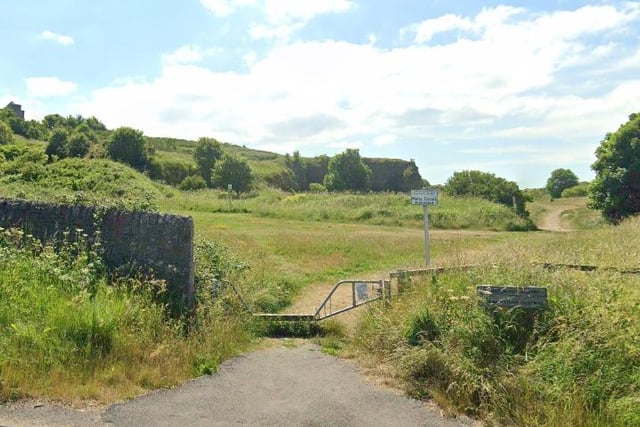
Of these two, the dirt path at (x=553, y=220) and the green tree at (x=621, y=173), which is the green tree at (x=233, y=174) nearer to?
the dirt path at (x=553, y=220)

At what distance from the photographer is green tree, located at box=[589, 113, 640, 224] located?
30859 millimetres

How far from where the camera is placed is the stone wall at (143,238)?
328 inches

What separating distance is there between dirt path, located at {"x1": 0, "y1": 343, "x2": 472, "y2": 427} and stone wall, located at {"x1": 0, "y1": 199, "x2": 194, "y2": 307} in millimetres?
1921

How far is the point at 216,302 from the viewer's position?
Answer: 850 cm

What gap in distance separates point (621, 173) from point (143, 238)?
1234 inches

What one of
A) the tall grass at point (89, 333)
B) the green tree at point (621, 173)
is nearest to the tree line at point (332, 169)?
the green tree at point (621, 173)

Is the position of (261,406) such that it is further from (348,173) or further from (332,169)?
(332,169)

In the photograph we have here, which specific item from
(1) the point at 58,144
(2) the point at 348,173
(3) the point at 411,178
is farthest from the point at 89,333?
(3) the point at 411,178

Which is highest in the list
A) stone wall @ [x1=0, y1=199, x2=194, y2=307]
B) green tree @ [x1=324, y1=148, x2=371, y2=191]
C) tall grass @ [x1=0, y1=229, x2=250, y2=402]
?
green tree @ [x1=324, y1=148, x2=371, y2=191]

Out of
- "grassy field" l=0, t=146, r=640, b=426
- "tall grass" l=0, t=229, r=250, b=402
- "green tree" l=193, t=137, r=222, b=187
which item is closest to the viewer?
"grassy field" l=0, t=146, r=640, b=426

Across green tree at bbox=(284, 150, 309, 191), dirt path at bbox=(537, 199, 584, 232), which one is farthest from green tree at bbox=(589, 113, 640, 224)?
green tree at bbox=(284, 150, 309, 191)

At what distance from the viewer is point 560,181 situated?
97562 mm

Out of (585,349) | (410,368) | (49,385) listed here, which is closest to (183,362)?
(49,385)

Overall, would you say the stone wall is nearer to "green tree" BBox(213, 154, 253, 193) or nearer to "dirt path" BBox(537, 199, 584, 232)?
"dirt path" BBox(537, 199, 584, 232)
